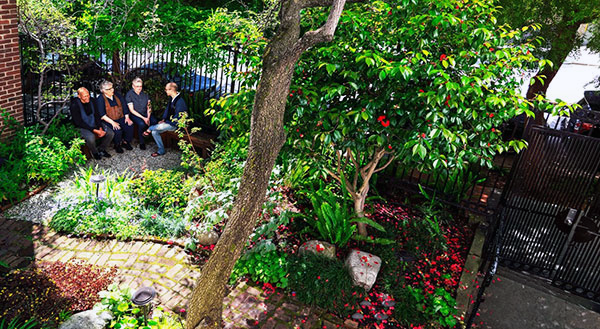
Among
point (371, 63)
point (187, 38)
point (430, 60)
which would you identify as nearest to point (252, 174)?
point (371, 63)

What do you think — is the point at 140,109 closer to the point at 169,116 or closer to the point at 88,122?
the point at 169,116

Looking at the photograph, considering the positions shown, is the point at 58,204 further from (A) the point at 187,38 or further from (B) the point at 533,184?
(B) the point at 533,184

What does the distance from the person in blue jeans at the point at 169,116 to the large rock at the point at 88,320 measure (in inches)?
173

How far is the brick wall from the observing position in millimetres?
7273

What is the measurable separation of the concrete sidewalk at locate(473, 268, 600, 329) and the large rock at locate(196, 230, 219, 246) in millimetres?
3455

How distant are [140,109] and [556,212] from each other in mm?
7131

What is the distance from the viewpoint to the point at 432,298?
555 cm

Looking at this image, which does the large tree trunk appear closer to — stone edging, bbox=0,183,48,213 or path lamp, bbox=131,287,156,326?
path lamp, bbox=131,287,156,326

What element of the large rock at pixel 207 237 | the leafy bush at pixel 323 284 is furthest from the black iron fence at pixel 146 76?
the leafy bush at pixel 323 284

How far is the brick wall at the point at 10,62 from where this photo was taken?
727 cm

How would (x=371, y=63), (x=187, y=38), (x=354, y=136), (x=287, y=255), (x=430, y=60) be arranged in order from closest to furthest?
1. (x=371, y=63)
2. (x=430, y=60)
3. (x=354, y=136)
4. (x=287, y=255)
5. (x=187, y=38)

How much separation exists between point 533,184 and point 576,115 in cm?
107

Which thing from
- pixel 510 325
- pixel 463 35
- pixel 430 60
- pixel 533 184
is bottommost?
pixel 510 325

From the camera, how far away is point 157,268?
5.68m
